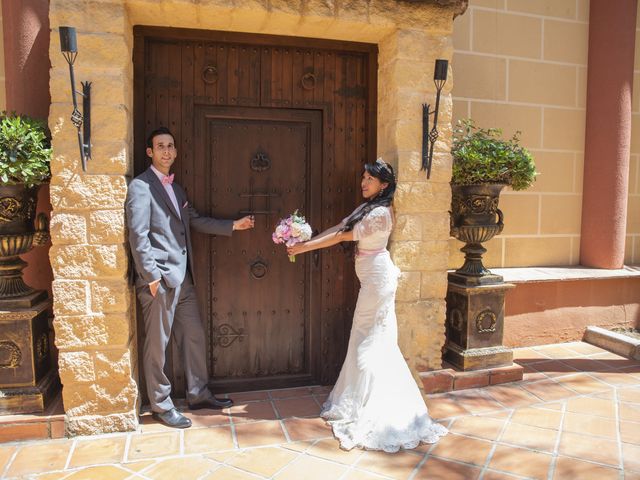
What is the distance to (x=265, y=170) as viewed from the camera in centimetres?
392

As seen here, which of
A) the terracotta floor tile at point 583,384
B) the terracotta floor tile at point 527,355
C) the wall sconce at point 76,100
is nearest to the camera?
the wall sconce at point 76,100

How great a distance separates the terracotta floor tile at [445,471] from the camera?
280 centimetres

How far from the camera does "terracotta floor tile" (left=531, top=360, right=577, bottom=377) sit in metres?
4.38

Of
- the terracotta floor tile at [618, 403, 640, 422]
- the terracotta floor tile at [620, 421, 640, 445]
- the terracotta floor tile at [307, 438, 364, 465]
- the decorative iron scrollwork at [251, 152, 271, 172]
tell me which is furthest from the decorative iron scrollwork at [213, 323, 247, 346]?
the terracotta floor tile at [618, 403, 640, 422]

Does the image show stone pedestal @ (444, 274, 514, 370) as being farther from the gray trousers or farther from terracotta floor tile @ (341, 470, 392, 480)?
the gray trousers

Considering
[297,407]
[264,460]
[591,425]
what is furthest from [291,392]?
[591,425]

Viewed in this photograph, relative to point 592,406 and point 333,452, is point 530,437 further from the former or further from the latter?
point 333,452

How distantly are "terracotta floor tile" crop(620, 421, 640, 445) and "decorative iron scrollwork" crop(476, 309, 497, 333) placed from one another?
45.2 inches

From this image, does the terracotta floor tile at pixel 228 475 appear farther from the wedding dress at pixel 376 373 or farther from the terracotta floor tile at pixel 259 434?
the wedding dress at pixel 376 373

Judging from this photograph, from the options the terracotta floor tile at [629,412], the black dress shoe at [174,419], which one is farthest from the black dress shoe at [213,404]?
the terracotta floor tile at [629,412]

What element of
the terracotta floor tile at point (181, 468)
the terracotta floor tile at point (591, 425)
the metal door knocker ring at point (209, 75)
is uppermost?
the metal door knocker ring at point (209, 75)

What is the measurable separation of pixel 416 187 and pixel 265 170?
121cm

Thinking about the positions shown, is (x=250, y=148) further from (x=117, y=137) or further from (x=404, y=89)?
(x=404, y=89)

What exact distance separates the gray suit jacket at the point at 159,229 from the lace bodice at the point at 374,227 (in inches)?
39.0
